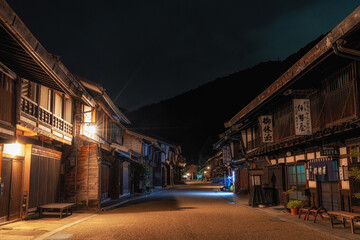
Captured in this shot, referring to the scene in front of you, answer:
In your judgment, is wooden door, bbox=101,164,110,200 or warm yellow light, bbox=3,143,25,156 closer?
warm yellow light, bbox=3,143,25,156

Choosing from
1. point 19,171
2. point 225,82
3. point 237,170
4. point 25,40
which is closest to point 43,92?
point 19,171

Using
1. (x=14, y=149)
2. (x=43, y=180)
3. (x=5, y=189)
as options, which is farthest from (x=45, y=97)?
(x=5, y=189)

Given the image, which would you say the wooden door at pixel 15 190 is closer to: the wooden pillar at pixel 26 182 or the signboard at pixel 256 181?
the wooden pillar at pixel 26 182

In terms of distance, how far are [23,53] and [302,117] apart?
11.9 m

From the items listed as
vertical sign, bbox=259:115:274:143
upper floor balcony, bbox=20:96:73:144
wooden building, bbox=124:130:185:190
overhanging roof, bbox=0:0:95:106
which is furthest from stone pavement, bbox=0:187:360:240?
wooden building, bbox=124:130:185:190

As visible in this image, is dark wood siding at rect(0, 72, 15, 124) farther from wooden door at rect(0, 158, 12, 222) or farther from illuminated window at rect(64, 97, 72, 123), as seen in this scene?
illuminated window at rect(64, 97, 72, 123)

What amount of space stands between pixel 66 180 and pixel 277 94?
12.7 metres

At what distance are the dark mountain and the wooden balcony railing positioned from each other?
10482cm

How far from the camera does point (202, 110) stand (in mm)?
150125

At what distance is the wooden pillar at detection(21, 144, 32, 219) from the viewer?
531 inches

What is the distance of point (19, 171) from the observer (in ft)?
44.7

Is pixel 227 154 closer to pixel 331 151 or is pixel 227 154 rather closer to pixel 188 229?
pixel 331 151

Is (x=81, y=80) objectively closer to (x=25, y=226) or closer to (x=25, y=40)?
(x=25, y=226)

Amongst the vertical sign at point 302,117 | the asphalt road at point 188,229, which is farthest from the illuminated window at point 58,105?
the vertical sign at point 302,117
